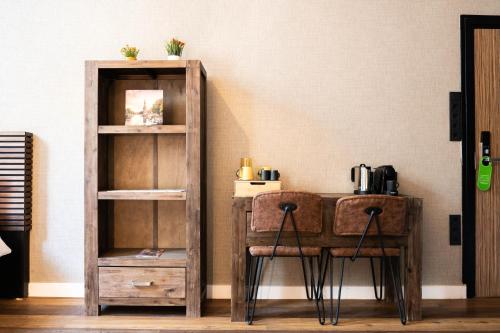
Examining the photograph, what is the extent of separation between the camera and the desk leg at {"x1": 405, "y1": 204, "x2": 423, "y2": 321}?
9.25 ft

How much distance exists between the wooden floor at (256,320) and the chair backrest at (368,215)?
62cm

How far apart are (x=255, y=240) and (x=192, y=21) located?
1.82m

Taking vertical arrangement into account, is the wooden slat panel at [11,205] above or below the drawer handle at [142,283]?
above

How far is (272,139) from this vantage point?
134 inches

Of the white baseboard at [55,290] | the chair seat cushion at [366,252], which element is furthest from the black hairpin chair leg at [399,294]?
the white baseboard at [55,290]

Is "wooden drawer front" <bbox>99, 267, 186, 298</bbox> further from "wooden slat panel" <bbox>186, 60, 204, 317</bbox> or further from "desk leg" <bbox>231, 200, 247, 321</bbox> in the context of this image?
"desk leg" <bbox>231, 200, 247, 321</bbox>

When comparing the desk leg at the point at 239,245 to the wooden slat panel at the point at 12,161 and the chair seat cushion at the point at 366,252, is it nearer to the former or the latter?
the chair seat cushion at the point at 366,252

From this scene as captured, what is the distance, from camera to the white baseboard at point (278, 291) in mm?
3373

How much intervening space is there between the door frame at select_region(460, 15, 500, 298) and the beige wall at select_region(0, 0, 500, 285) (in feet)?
0.19

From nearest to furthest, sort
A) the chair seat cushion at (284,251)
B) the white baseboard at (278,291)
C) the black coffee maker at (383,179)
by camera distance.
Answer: the chair seat cushion at (284,251), the black coffee maker at (383,179), the white baseboard at (278,291)

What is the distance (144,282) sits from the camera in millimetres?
2914

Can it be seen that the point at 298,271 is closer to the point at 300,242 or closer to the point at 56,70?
the point at 300,242

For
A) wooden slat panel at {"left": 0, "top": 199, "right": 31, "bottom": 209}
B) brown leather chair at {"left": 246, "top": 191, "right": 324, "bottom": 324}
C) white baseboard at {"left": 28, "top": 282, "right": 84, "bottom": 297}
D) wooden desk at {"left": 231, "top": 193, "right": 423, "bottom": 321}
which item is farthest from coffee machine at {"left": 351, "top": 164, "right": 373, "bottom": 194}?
wooden slat panel at {"left": 0, "top": 199, "right": 31, "bottom": 209}

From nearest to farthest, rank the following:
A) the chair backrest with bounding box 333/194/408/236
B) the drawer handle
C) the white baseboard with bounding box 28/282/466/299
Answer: the chair backrest with bounding box 333/194/408/236, the drawer handle, the white baseboard with bounding box 28/282/466/299
